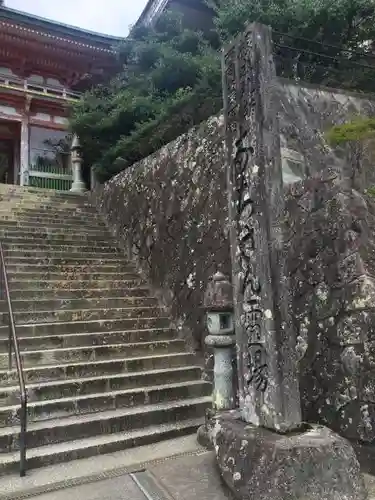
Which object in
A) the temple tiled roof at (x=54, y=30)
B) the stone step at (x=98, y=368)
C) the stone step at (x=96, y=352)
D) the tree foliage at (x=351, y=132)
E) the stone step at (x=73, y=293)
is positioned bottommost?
the stone step at (x=98, y=368)

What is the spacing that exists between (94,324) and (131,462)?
7.36 feet

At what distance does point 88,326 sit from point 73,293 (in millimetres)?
817

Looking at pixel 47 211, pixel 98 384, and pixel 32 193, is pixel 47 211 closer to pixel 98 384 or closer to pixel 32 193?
pixel 32 193

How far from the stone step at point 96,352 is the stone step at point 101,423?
2.76 ft

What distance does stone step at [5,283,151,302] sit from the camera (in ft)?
18.4

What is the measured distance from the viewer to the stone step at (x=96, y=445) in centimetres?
325

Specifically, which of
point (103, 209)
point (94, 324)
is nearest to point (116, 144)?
point (103, 209)

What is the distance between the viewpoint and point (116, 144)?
890 centimetres

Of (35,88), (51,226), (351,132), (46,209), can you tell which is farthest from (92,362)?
(35,88)

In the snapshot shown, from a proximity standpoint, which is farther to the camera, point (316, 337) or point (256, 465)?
point (316, 337)

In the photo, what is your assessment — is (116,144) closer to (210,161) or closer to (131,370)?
(210,161)

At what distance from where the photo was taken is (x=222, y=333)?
11.3 feet

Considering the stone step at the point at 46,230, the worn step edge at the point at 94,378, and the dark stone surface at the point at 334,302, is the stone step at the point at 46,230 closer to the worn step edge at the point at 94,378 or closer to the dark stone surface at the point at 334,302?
the worn step edge at the point at 94,378

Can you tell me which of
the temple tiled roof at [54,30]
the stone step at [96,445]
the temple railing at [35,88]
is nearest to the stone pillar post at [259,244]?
the stone step at [96,445]
